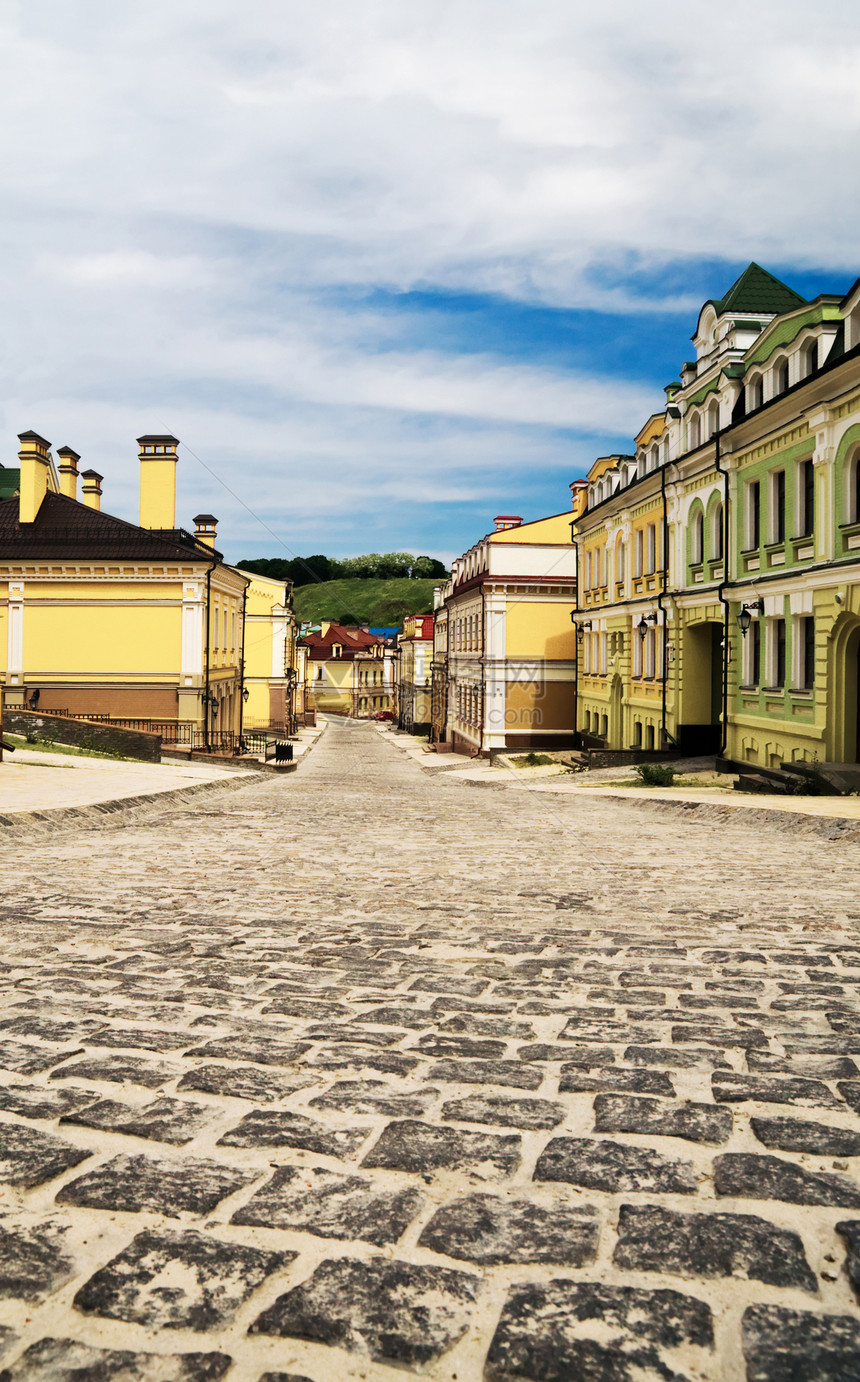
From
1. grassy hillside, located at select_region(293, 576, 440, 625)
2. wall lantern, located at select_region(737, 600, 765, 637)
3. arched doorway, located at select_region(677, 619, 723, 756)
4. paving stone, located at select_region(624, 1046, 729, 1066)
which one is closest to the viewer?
paving stone, located at select_region(624, 1046, 729, 1066)

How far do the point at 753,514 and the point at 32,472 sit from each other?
23347 mm

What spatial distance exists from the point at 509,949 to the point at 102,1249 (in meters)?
4.00

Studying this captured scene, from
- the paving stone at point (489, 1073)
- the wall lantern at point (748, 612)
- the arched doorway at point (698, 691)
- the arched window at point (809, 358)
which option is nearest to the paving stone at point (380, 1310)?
the paving stone at point (489, 1073)

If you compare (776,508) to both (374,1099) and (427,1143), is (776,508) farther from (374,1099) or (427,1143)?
(427,1143)

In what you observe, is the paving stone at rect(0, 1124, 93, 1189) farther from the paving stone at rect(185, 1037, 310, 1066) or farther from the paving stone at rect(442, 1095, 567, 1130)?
the paving stone at rect(442, 1095, 567, 1130)

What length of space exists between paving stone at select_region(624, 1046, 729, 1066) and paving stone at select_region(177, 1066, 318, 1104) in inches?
57.5

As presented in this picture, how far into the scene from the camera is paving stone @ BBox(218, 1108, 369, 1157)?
3574 millimetres

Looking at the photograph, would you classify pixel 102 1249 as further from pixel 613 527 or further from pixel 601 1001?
pixel 613 527

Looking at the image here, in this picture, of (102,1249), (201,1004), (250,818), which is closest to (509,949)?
(201,1004)

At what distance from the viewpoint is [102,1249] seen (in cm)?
291

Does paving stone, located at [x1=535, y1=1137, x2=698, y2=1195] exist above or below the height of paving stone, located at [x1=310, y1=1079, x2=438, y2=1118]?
above

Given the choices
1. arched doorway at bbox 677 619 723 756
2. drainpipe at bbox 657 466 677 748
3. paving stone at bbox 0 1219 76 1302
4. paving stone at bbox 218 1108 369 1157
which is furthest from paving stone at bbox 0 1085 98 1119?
drainpipe at bbox 657 466 677 748

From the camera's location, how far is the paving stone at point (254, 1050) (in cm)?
445

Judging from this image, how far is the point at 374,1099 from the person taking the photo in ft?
13.1
